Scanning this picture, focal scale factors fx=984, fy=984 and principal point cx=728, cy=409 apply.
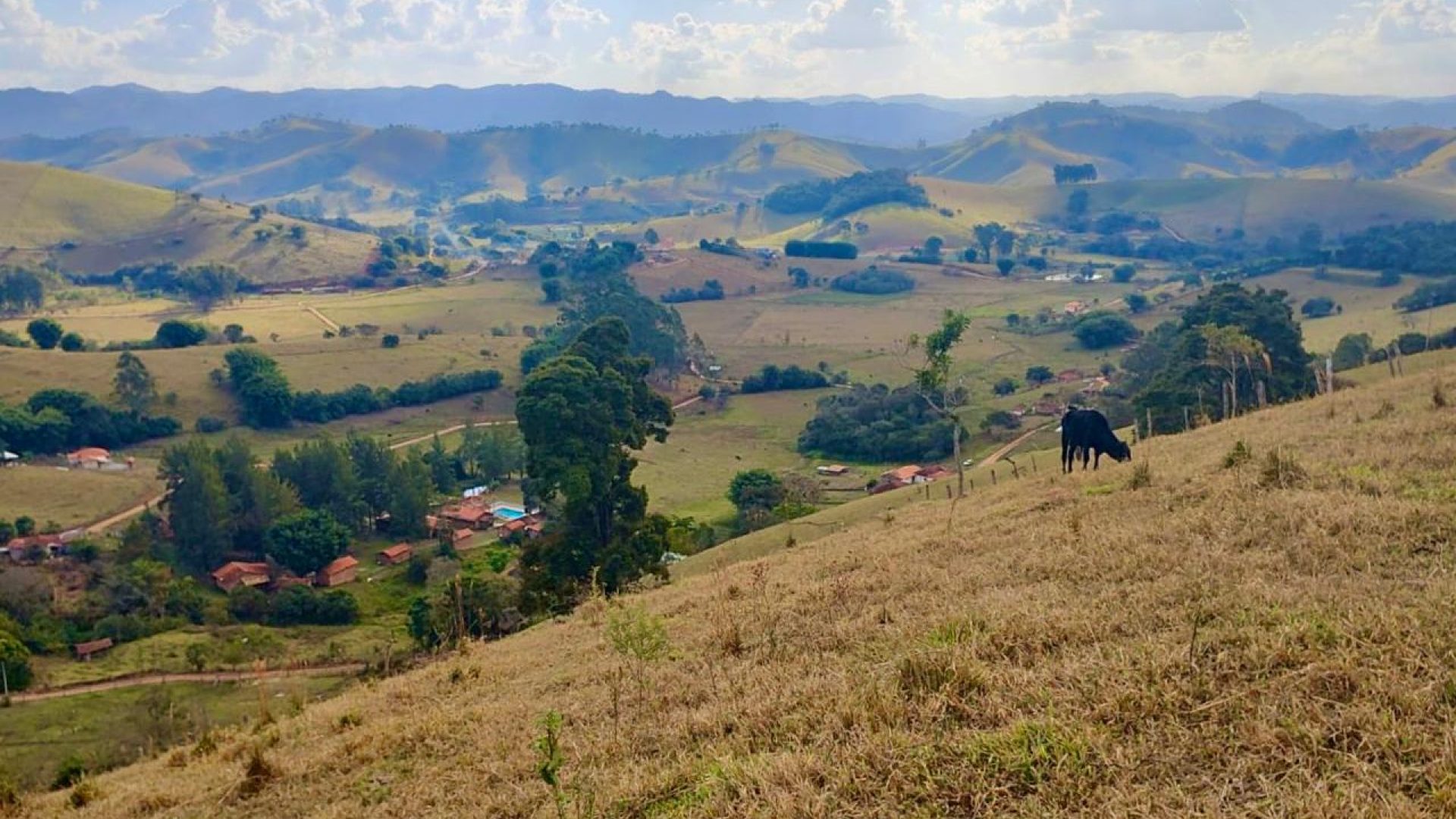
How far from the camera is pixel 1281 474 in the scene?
11.5m

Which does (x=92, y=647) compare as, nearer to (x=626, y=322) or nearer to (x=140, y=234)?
(x=626, y=322)

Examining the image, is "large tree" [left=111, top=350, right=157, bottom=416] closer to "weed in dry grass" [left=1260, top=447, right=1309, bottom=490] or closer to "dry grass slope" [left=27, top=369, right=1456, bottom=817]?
"dry grass slope" [left=27, top=369, right=1456, bottom=817]

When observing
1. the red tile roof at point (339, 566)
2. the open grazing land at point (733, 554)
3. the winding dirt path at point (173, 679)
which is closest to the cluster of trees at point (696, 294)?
the open grazing land at point (733, 554)

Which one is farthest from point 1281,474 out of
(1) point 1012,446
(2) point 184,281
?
(2) point 184,281

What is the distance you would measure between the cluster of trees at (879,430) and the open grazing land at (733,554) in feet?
1.03

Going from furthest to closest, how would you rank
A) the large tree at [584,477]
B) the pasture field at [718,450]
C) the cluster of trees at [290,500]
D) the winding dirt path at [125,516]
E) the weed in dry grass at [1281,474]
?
the pasture field at [718,450] → the winding dirt path at [125,516] → the cluster of trees at [290,500] → the large tree at [584,477] → the weed in dry grass at [1281,474]

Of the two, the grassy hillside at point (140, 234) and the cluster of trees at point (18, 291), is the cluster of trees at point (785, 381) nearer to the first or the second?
the grassy hillside at point (140, 234)

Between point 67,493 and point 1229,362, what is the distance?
5835cm

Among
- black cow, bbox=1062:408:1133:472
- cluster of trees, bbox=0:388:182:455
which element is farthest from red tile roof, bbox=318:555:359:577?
black cow, bbox=1062:408:1133:472

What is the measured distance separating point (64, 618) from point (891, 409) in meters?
46.2

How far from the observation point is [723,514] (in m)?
50.0

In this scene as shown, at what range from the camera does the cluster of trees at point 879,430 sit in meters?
59.9

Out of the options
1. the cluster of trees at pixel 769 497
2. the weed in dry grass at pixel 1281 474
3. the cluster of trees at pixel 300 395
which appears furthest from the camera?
the cluster of trees at pixel 300 395

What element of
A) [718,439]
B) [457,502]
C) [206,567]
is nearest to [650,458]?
[718,439]
